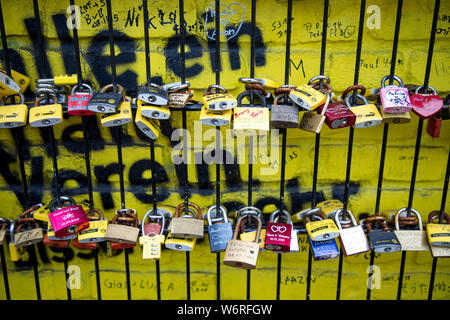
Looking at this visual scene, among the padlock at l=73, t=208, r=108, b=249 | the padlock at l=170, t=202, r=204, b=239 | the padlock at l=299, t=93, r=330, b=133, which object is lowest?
the padlock at l=73, t=208, r=108, b=249

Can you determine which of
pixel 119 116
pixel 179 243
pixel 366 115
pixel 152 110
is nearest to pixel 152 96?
pixel 152 110

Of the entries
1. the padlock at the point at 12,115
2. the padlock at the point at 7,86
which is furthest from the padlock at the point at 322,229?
the padlock at the point at 7,86

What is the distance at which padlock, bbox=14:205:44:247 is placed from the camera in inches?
72.2

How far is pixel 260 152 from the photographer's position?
243 cm

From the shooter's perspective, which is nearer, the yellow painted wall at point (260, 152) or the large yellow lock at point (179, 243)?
the large yellow lock at point (179, 243)

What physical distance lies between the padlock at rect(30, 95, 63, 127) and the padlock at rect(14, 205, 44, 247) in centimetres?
58

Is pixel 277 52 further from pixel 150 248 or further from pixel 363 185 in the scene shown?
pixel 150 248

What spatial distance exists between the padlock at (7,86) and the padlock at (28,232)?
628 mm

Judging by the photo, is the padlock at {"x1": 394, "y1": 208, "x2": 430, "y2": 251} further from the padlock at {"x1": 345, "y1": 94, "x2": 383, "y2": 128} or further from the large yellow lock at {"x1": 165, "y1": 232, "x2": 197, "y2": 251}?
the large yellow lock at {"x1": 165, "y1": 232, "x2": 197, "y2": 251}

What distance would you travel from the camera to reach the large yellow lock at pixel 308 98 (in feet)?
5.22

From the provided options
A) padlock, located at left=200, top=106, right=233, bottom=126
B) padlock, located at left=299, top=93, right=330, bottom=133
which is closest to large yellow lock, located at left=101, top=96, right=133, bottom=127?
padlock, located at left=200, top=106, right=233, bottom=126

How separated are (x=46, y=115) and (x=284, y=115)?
107 centimetres

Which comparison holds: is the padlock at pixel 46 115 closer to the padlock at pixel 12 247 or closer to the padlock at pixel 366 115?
the padlock at pixel 12 247
